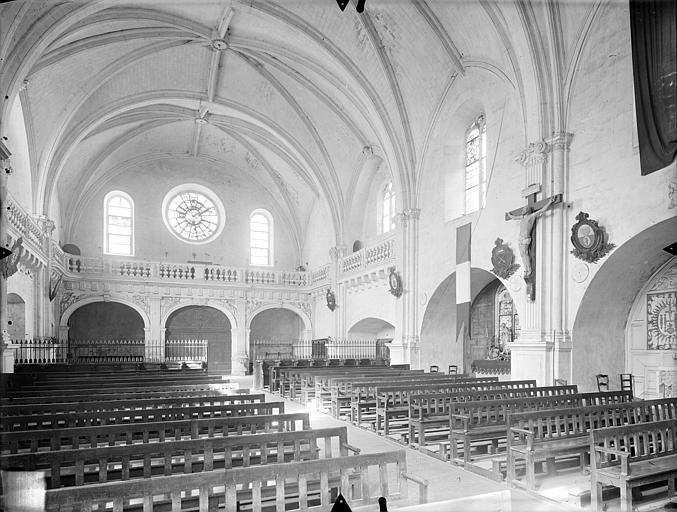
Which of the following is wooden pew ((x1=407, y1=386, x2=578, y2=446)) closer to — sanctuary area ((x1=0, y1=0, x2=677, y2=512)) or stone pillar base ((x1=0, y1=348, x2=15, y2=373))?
sanctuary area ((x1=0, y1=0, x2=677, y2=512))

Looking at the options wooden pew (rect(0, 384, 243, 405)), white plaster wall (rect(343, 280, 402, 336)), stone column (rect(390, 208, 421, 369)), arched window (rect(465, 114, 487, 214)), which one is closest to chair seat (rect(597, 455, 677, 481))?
wooden pew (rect(0, 384, 243, 405))

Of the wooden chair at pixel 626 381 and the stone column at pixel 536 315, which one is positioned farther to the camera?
the stone column at pixel 536 315

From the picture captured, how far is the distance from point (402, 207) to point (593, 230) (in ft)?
26.3

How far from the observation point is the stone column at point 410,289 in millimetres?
17234

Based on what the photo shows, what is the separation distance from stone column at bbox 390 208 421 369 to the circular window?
12682 mm

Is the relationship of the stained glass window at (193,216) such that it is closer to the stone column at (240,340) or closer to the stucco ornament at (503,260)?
the stone column at (240,340)

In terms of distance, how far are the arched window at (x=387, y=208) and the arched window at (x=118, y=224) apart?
12.4 m

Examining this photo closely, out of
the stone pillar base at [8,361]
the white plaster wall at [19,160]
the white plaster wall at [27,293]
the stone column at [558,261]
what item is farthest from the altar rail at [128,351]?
the stone column at [558,261]

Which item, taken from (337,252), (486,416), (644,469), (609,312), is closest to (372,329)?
(337,252)

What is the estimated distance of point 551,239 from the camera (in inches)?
457

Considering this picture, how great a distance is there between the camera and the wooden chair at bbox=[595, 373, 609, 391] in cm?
1096

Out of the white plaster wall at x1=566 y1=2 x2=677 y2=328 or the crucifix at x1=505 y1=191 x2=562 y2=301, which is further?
the crucifix at x1=505 y1=191 x2=562 y2=301

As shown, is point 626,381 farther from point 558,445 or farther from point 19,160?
point 19,160

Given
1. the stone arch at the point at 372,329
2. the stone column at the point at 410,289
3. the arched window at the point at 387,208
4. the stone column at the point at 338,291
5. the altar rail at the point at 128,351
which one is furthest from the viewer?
the stone column at the point at 338,291
